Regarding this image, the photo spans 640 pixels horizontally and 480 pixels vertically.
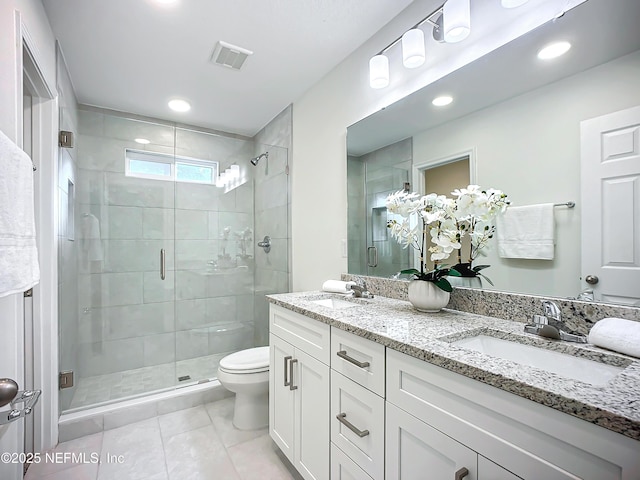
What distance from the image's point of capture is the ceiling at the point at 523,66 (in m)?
0.94

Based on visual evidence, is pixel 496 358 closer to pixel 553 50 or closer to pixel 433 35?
pixel 553 50

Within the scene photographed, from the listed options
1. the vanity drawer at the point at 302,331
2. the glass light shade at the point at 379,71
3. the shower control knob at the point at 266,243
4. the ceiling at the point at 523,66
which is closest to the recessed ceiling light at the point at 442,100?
the ceiling at the point at 523,66

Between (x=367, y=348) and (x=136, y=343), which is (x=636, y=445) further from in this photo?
(x=136, y=343)

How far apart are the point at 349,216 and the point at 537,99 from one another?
1126 millimetres

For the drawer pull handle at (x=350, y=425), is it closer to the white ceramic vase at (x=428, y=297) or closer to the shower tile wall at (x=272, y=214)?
the white ceramic vase at (x=428, y=297)

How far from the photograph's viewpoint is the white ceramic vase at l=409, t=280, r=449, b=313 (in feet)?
4.23

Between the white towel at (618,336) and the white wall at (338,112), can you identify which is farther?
the white wall at (338,112)

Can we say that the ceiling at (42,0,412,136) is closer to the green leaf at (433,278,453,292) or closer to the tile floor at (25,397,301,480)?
the green leaf at (433,278,453,292)

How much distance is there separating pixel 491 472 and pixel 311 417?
850mm

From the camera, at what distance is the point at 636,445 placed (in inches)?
19.3

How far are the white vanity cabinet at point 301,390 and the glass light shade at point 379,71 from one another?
130 centimetres

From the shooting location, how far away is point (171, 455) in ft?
5.76

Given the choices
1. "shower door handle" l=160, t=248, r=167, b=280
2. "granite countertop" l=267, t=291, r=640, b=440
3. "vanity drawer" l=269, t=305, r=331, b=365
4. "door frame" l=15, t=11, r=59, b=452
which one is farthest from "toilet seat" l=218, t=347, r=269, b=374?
"shower door handle" l=160, t=248, r=167, b=280

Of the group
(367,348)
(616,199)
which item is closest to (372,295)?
(367,348)
